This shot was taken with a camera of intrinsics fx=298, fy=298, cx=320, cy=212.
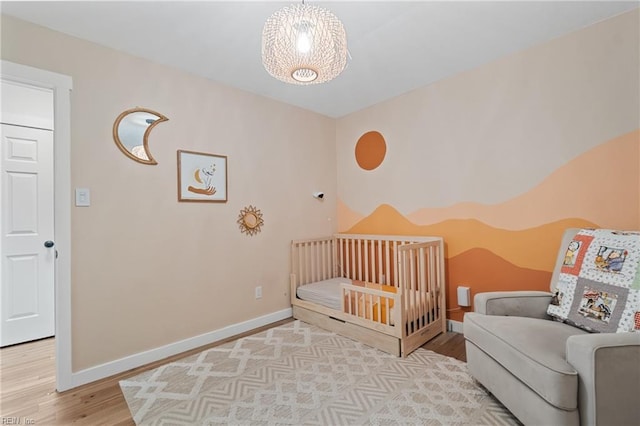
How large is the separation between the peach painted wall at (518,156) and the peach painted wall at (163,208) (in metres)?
1.29

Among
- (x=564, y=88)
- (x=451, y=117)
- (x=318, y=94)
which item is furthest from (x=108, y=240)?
(x=564, y=88)

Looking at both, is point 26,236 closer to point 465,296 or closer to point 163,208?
point 163,208

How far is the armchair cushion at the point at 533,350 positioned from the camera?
4.08 feet

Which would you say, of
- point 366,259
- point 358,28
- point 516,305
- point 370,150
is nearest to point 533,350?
point 516,305

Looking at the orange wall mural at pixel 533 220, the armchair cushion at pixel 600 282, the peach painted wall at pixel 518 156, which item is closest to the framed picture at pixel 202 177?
the peach painted wall at pixel 518 156

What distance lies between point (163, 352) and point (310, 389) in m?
1.29

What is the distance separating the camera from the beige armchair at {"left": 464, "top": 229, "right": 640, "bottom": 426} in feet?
3.91

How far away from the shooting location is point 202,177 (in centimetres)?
263

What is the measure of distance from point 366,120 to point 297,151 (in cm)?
88

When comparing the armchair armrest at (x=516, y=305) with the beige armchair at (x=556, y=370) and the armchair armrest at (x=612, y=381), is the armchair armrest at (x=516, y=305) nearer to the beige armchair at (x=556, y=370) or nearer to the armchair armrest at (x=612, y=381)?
the beige armchair at (x=556, y=370)

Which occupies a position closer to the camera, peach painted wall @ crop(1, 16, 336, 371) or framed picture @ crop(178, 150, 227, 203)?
peach painted wall @ crop(1, 16, 336, 371)

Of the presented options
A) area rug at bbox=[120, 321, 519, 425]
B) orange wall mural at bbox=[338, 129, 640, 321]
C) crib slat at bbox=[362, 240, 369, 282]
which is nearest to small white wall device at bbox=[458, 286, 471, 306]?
orange wall mural at bbox=[338, 129, 640, 321]

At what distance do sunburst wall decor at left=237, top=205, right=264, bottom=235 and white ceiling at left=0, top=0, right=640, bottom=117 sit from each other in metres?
1.23

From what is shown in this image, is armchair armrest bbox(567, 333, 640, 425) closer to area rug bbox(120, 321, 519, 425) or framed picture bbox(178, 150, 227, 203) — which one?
area rug bbox(120, 321, 519, 425)
